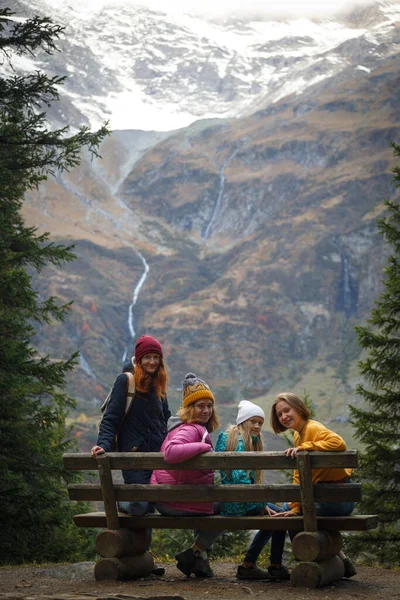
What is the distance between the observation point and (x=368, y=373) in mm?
16828

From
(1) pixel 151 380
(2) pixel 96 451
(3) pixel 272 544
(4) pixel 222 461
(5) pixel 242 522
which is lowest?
(3) pixel 272 544

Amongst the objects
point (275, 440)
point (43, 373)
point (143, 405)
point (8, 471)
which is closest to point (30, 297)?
point (43, 373)

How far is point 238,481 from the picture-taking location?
8992 millimetres

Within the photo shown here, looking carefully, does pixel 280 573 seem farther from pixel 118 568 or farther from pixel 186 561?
pixel 118 568

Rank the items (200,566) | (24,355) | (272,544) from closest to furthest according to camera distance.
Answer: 1. (272,544)
2. (200,566)
3. (24,355)

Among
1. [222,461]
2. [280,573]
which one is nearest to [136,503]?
[222,461]

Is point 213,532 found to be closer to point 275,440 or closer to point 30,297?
point 30,297

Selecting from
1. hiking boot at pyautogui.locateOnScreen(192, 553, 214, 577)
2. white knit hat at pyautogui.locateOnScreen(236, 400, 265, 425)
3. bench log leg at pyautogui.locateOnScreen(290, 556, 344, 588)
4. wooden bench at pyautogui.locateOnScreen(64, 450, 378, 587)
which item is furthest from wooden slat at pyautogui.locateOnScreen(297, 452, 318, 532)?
hiking boot at pyautogui.locateOnScreen(192, 553, 214, 577)

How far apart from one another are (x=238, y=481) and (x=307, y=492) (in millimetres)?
880

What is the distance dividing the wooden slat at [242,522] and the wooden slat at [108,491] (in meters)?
0.10

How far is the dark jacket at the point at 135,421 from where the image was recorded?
921 cm

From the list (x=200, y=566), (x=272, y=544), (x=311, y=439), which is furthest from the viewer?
(x=200, y=566)

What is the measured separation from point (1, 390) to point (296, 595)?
724cm

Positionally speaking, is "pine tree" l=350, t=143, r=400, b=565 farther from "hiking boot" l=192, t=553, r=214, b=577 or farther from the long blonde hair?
the long blonde hair
